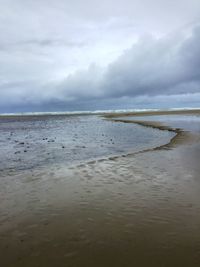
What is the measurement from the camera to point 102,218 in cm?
691

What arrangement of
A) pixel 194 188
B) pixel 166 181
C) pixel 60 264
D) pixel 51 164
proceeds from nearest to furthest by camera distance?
pixel 60 264 < pixel 194 188 < pixel 166 181 < pixel 51 164

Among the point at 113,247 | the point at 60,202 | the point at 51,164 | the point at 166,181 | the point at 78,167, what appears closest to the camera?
the point at 113,247

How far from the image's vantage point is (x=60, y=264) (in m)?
4.84

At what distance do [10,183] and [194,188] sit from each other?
6929 millimetres

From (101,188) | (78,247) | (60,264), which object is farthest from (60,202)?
(60,264)

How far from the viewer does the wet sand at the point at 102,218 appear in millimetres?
5086

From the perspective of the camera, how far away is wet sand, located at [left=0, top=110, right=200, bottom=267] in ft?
16.7

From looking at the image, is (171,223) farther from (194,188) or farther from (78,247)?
(194,188)

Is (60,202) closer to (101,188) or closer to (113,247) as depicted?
(101,188)

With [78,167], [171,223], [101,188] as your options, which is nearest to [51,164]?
Answer: [78,167]

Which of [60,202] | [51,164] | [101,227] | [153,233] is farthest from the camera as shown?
[51,164]

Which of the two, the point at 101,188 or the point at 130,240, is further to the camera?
the point at 101,188

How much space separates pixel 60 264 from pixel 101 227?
1712 mm

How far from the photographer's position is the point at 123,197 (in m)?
8.46
